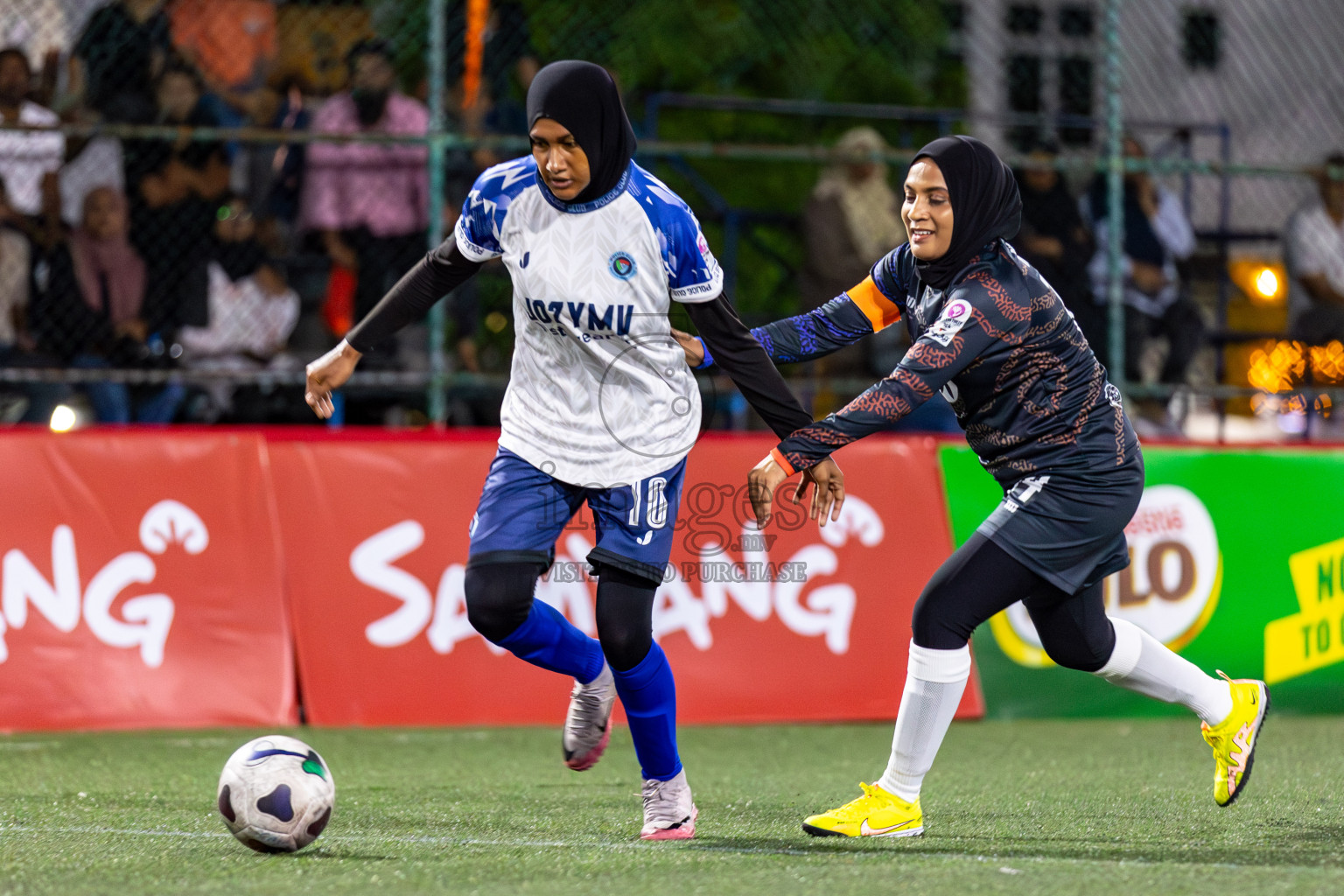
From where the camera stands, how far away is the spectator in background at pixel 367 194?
8.79m

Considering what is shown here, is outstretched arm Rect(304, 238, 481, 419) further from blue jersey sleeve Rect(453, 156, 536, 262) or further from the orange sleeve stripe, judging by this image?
the orange sleeve stripe

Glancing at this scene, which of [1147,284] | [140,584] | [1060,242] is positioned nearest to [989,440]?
[140,584]

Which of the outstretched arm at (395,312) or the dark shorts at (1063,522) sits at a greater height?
the outstretched arm at (395,312)

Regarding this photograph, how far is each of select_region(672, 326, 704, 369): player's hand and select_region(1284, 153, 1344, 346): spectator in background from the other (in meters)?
6.04

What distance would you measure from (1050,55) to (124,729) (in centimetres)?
878

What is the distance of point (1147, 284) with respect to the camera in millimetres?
9594

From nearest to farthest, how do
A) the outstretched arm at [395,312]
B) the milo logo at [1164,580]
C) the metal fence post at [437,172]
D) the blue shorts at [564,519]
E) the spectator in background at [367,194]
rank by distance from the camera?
the blue shorts at [564,519]
the outstretched arm at [395,312]
the milo logo at [1164,580]
the metal fence post at [437,172]
the spectator in background at [367,194]

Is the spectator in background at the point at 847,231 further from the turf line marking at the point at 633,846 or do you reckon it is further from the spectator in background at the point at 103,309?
the turf line marking at the point at 633,846

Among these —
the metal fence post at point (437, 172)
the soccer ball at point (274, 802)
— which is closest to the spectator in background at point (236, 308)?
the metal fence post at point (437, 172)

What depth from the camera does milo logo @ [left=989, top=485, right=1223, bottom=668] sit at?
796 cm

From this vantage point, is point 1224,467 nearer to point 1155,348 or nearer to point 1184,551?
point 1184,551

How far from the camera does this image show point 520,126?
9586 mm

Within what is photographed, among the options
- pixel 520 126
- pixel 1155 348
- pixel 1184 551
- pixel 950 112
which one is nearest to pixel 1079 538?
pixel 1184 551

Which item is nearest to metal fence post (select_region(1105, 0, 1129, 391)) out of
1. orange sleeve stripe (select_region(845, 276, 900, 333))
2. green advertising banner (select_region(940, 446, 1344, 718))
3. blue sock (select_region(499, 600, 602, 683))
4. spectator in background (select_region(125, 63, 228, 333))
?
green advertising banner (select_region(940, 446, 1344, 718))
